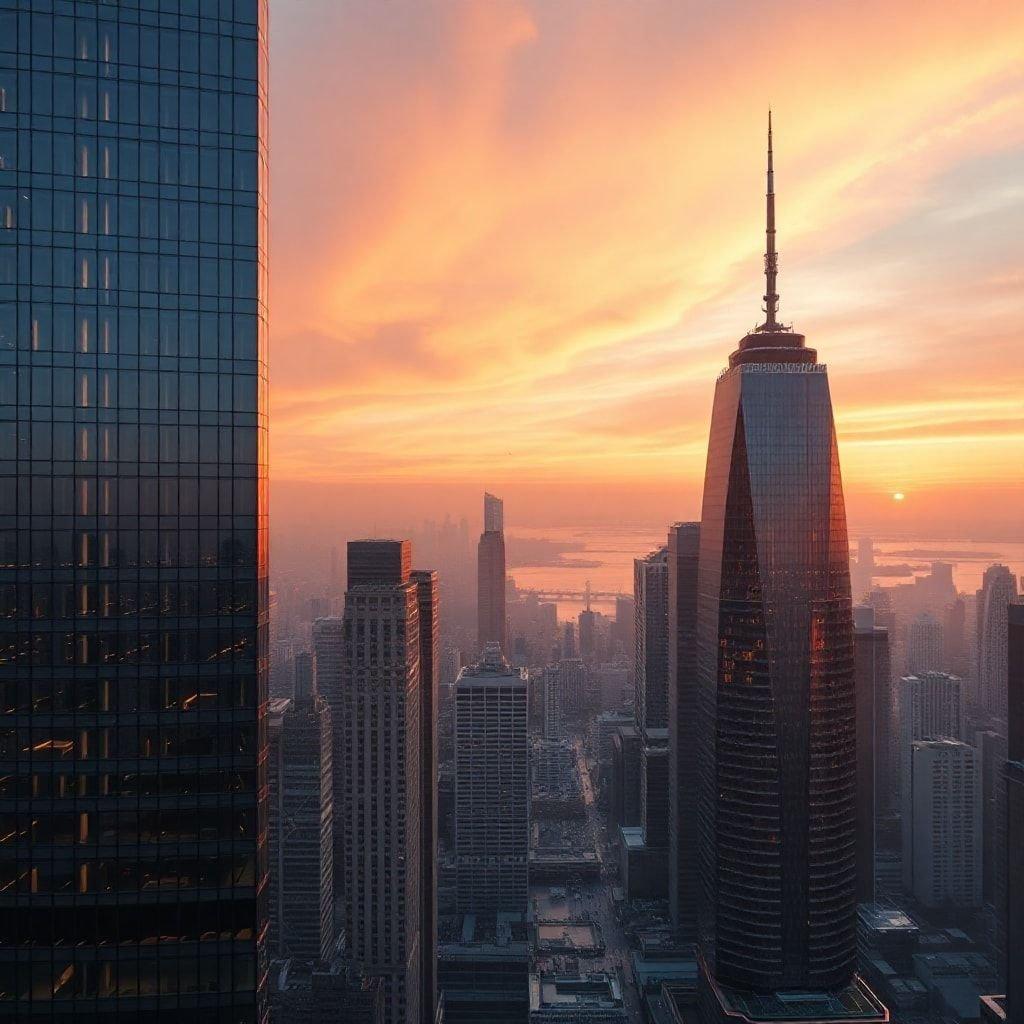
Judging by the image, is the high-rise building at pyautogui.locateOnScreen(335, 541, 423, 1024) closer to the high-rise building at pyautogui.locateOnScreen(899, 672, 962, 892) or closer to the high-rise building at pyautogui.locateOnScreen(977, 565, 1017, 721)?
the high-rise building at pyautogui.locateOnScreen(977, 565, 1017, 721)

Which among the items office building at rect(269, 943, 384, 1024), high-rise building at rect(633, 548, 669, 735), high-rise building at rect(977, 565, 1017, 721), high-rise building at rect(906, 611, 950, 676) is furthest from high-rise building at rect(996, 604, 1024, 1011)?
high-rise building at rect(906, 611, 950, 676)

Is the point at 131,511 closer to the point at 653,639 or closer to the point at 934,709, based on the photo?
the point at 653,639

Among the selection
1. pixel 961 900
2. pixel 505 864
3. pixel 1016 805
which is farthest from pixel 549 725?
pixel 1016 805

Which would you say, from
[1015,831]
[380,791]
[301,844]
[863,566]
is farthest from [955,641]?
[301,844]

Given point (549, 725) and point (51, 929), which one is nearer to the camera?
point (51, 929)

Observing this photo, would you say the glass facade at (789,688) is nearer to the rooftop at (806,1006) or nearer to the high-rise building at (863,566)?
the rooftop at (806,1006)

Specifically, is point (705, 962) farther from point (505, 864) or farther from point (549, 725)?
point (549, 725)
